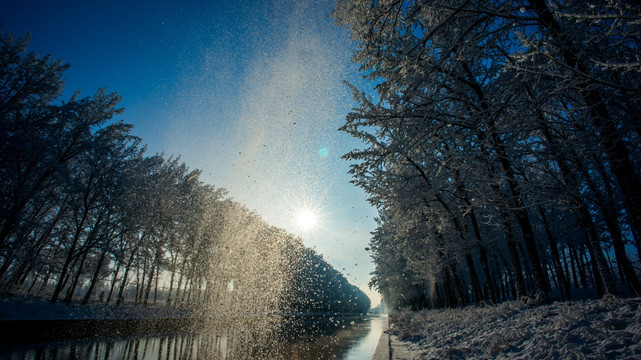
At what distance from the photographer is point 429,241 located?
14.6 m

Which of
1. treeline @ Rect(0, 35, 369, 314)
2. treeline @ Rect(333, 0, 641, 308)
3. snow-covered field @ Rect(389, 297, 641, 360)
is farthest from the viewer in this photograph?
treeline @ Rect(0, 35, 369, 314)

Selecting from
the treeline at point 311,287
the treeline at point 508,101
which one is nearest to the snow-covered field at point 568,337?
the treeline at point 508,101

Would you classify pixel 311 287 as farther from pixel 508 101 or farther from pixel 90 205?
pixel 508 101

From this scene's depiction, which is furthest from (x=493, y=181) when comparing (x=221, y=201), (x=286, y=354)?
(x=221, y=201)

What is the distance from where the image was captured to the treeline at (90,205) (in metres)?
13.2

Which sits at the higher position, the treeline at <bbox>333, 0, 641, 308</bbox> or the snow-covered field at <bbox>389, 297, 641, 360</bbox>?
the treeline at <bbox>333, 0, 641, 308</bbox>

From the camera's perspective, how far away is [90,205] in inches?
671

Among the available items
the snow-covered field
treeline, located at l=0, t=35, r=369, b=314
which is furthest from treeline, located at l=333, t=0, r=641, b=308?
treeline, located at l=0, t=35, r=369, b=314

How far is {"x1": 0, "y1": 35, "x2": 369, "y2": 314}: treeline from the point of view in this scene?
13180mm

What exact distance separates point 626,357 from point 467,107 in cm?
639

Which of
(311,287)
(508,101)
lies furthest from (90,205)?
(311,287)

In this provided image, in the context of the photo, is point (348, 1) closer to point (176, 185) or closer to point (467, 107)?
point (467, 107)

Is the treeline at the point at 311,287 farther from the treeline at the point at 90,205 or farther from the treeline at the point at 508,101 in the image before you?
the treeline at the point at 508,101

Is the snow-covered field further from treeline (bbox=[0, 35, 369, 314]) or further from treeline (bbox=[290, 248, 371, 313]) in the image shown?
treeline (bbox=[290, 248, 371, 313])
